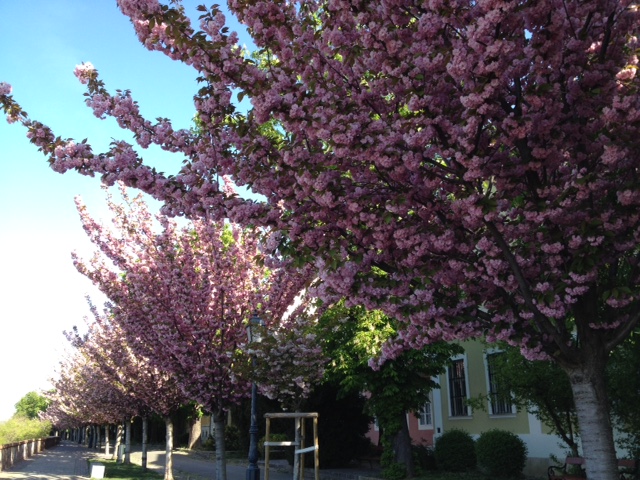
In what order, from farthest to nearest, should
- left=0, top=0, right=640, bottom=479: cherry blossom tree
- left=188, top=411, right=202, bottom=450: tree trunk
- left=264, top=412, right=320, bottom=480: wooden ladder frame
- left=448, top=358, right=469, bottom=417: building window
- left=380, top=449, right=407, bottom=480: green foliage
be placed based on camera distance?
left=188, top=411, right=202, bottom=450: tree trunk → left=448, top=358, right=469, bottom=417: building window → left=380, top=449, right=407, bottom=480: green foliage → left=264, top=412, right=320, bottom=480: wooden ladder frame → left=0, top=0, right=640, bottom=479: cherry blossom tree

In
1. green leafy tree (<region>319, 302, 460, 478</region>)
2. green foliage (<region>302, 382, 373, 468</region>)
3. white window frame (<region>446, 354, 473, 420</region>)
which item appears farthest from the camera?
green foliage (<region>302, 382, 373, 468</region>)

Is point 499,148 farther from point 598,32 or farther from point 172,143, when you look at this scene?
point 172,143

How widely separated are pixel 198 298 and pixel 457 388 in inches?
472

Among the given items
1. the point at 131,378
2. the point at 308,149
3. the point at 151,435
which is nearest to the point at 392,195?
the point at 308,149

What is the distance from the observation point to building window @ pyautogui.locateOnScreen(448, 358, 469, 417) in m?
20.9

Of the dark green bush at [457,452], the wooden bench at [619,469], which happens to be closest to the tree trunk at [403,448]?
the dark green bush at [457,452]

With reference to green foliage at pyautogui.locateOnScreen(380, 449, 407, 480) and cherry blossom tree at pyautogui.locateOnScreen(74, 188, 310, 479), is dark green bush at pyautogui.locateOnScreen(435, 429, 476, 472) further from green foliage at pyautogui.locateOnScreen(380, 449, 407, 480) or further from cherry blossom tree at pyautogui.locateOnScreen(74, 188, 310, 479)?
cherry blossom tree at pyautogui.locateOnScreen(74, 188, 310, 479)

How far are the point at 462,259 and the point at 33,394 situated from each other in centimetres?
18391

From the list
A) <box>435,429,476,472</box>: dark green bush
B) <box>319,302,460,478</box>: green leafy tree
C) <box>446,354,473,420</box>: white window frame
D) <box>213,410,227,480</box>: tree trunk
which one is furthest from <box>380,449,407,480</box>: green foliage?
<box>213,410,227,480</box>: tree trunk

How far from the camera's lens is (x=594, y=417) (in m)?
5.50

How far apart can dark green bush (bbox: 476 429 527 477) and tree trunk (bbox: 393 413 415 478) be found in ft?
7.14

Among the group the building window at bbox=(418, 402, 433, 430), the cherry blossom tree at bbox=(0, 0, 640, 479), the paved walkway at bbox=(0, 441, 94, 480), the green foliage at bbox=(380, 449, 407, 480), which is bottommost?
the paved walkway at bbox=(0, 441, 94, 480)

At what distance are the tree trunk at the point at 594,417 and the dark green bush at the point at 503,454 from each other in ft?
38.2

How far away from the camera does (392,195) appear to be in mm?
5793
